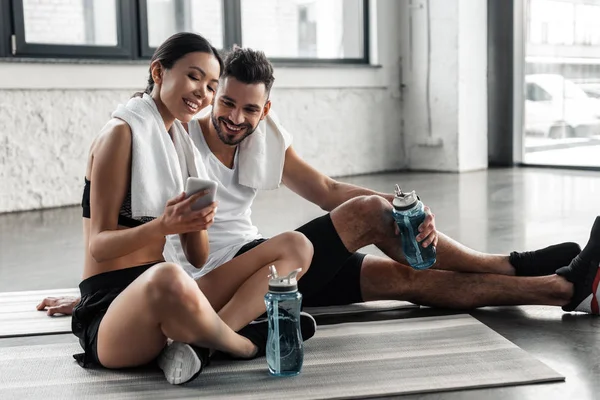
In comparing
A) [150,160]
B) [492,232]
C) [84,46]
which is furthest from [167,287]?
[84,46]

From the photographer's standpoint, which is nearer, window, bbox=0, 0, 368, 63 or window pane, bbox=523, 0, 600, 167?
window, bbox=0, 0, 368, 63

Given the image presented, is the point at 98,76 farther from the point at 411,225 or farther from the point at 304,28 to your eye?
the point at 411,225

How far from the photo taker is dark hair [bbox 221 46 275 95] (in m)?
1.96

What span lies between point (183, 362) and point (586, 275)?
1.14 metres

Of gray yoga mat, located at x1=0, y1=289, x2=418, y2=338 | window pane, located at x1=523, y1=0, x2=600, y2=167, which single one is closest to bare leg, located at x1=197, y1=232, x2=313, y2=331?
gray yoga mat, located at x1=0, y1=289, x2=418, y2=338

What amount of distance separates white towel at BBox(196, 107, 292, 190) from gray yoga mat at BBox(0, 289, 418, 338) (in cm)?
45

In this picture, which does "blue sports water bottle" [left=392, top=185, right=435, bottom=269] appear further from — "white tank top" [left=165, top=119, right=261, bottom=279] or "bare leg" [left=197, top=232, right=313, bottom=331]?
"white tank top" [left=165, top=119, right=261, bottom=279]

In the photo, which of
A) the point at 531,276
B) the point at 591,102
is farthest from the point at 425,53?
the point at 531,276

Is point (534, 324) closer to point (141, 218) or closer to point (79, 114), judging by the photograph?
point (141, 218)

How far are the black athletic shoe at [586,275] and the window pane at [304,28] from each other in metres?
4.44

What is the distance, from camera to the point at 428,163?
6.99m

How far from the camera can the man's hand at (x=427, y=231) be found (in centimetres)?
190

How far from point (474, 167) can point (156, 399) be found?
5.67 m

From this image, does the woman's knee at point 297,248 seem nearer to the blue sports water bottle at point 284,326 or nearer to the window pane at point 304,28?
the blue sports water bottle at point 284,326
